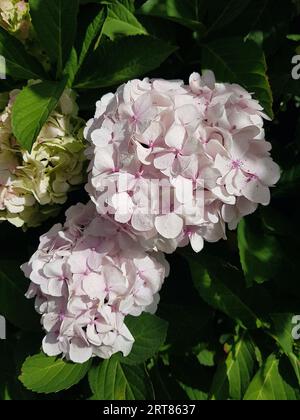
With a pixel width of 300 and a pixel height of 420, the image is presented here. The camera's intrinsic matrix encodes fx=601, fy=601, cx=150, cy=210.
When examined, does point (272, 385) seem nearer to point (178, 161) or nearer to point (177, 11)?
point (178, 161)

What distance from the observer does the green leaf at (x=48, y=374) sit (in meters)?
1.15

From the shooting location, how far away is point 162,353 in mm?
1474

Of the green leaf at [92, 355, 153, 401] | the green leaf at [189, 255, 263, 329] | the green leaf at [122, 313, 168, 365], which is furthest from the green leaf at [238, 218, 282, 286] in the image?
the green leaf at [92, 355, 153, 401]

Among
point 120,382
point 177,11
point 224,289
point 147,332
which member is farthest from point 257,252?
point 177,11

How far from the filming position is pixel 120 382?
1.25 metres

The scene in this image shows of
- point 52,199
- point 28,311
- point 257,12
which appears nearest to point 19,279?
point 28,311

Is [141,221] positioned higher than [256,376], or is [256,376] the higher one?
[141,221]

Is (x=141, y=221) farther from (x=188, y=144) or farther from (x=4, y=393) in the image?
(x=4, y=393)

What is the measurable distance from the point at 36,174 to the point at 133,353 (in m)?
0.41

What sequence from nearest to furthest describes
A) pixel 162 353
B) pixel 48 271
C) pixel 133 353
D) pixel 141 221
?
pixel 141 221 → pixel 48 271 → pixel 133 353 → pixel 162 353

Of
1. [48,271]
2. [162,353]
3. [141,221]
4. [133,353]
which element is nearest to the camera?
[141,221]

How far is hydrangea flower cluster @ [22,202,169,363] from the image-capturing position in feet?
3.37

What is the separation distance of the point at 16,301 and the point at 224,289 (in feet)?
1.44

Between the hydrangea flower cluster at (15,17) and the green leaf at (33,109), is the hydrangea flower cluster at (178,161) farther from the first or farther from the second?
the hydrangea flower cluster at (15,17)
